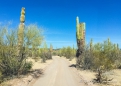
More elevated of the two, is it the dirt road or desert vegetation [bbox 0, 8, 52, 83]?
desert vegetation [bbox 0, 8, 52, 83]

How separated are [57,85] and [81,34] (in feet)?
44.4

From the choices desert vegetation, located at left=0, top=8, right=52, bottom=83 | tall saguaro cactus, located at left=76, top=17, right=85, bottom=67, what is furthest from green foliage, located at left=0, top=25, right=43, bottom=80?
tall saguaro cactus, located at left=76, top=17, right=85, bottom=67

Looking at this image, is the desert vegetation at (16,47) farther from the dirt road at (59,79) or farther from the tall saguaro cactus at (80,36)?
the tall saguaro cactus at (80,36)

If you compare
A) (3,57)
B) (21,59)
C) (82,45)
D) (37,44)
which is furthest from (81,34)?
(3,57)

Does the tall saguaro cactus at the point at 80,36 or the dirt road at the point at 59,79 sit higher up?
the tall saguaro cactus at the point at 80,36

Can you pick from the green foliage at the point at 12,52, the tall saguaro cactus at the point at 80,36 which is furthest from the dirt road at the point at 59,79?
the tall saguaro cactus at the point at 80,36

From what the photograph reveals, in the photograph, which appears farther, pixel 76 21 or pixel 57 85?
pixel 76 21

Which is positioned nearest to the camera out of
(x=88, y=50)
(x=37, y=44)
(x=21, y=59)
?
(x=21, y=59)

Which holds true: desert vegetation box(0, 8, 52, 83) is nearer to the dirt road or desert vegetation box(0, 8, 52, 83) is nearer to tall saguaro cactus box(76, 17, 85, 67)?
the dirt road

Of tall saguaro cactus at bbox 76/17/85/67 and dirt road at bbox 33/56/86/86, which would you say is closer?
dirt road at bbox 33/56/86/86

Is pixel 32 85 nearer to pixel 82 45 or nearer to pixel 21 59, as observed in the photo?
pixel 21 59

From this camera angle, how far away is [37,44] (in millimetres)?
18047

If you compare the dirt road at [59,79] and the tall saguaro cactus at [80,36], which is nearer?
the dirt road at [59,79]

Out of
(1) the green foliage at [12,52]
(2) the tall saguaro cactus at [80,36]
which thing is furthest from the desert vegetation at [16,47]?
(2) the tall saguaro cactus at [80,36]
